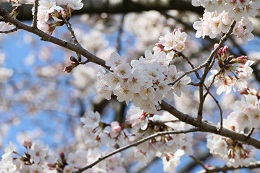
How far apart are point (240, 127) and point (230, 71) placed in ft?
1.38

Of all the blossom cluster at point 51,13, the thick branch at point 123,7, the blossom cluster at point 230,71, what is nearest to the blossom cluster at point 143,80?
the blossom cluster at point 230,71

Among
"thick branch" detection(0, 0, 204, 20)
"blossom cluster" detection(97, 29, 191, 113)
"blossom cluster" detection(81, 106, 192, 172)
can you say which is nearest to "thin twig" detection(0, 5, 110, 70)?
"blossom cluster" detection(97, 29, 191, 113)

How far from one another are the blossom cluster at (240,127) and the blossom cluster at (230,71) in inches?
6.1

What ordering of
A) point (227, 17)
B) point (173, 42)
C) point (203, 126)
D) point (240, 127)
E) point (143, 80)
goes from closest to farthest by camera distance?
point (143, 80) < point (227, 17) < point (173, 42) < point (203, 126) < point (240, 127)

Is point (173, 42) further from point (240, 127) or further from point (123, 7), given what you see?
point (123, 7)

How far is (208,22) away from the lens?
1.83 metres

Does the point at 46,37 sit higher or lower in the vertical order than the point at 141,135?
higher

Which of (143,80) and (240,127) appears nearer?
(143,80)

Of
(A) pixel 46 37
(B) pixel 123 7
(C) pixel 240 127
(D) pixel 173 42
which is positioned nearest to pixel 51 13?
(A) pixel 46 37

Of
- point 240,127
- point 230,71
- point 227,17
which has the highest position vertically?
point 227,17

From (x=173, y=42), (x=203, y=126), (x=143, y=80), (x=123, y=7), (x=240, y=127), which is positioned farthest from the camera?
(x=123, y=7)

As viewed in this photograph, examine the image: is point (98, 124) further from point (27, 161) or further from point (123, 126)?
point (27, 161)

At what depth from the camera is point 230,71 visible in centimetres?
186

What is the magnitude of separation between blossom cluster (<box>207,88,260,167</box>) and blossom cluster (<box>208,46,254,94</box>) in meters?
0.16
